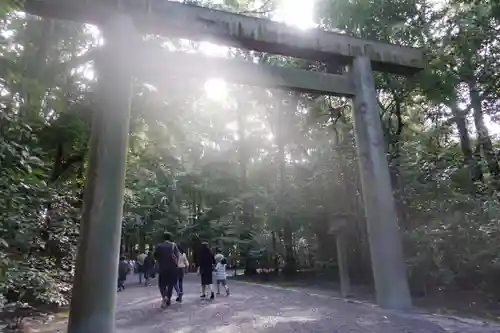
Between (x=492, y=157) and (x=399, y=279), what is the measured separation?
13.8ft

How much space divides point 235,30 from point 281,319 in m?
5.20

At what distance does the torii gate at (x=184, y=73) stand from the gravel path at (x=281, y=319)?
98 cm

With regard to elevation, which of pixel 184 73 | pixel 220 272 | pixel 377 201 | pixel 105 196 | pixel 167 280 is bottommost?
pixel 167 280

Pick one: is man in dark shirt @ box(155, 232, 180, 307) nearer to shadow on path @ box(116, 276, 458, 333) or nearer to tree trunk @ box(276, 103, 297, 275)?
shadow on path @ box(116, 276, 458, 333)

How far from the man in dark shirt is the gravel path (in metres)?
0.39

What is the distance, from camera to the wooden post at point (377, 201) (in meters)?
7.82

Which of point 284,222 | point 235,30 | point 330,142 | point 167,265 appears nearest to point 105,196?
point 167,265

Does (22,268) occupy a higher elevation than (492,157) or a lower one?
lower

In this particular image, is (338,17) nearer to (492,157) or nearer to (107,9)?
(492,157)

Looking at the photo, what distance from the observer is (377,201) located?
26.6 ft

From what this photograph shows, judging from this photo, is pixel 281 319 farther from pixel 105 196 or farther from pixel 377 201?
pixel 105 196

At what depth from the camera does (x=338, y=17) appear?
1041cm

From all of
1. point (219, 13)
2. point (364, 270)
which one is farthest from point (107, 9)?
point (364, 270)

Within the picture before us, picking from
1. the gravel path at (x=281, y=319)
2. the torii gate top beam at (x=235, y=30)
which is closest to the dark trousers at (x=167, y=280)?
the gravel path at (x=281, y=319)
